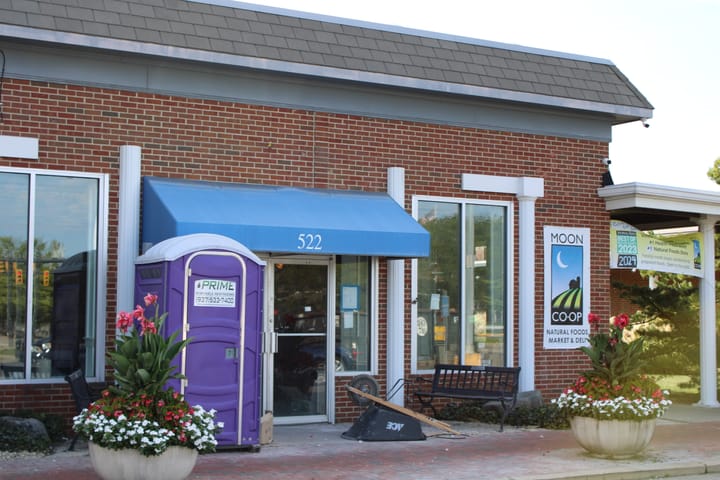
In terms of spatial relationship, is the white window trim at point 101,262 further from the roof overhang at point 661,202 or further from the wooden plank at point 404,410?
the roof overhang at point 661,202

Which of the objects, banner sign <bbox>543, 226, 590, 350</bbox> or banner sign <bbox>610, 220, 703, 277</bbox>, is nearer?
banner sign <bbox>543, 226, 590, 350</bbox>

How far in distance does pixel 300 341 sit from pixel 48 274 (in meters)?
3.55

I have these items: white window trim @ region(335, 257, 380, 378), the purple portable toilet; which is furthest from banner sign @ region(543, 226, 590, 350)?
the purple portable toilet

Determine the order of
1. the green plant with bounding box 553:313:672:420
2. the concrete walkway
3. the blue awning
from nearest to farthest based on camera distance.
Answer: the concrete walkway, the green plant with bounding box 553:313:672:420, the blue awning

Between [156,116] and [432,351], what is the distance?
17.6ft

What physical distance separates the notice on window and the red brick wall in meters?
1.91

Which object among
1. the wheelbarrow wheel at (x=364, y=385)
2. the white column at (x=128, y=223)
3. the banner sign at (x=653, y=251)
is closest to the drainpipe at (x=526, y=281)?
the banner sign at (x=653, y=251)

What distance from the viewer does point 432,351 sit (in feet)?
48.6

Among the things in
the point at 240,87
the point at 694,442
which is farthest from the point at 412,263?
the point at 694,442

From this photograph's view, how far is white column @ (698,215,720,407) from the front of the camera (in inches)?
676

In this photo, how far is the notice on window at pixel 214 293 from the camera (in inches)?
430

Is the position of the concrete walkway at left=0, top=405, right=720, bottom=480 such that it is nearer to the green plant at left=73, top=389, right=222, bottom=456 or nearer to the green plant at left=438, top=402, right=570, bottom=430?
the green plant at left=438, top=402, right=570, bottom=430

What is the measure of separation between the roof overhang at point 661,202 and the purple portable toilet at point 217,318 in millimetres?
6966

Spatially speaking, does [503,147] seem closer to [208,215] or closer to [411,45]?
[411,45]
